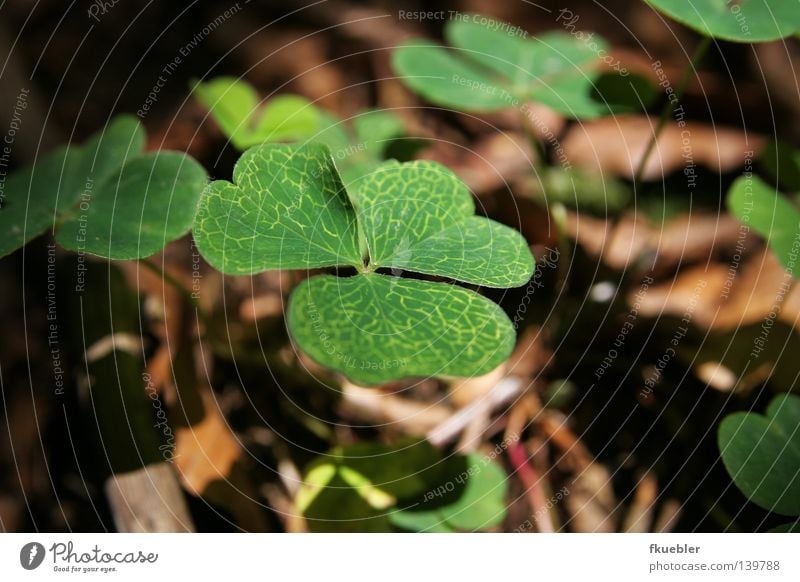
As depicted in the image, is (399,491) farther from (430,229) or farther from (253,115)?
(253,115)

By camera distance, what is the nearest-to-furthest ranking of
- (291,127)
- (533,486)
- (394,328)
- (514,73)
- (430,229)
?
(394,328) → (430,229) → (533,486) → (291,127) → (514,73)

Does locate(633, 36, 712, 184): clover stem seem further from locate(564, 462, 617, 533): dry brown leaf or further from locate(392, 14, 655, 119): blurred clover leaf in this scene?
locate(564, 462, 617, 533): dry brown leaf

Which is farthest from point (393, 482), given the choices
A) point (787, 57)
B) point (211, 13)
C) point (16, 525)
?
point (787, 57)

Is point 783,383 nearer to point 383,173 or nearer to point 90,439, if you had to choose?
point 383,173

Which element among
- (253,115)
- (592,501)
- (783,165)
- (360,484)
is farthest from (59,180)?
(783,165)
